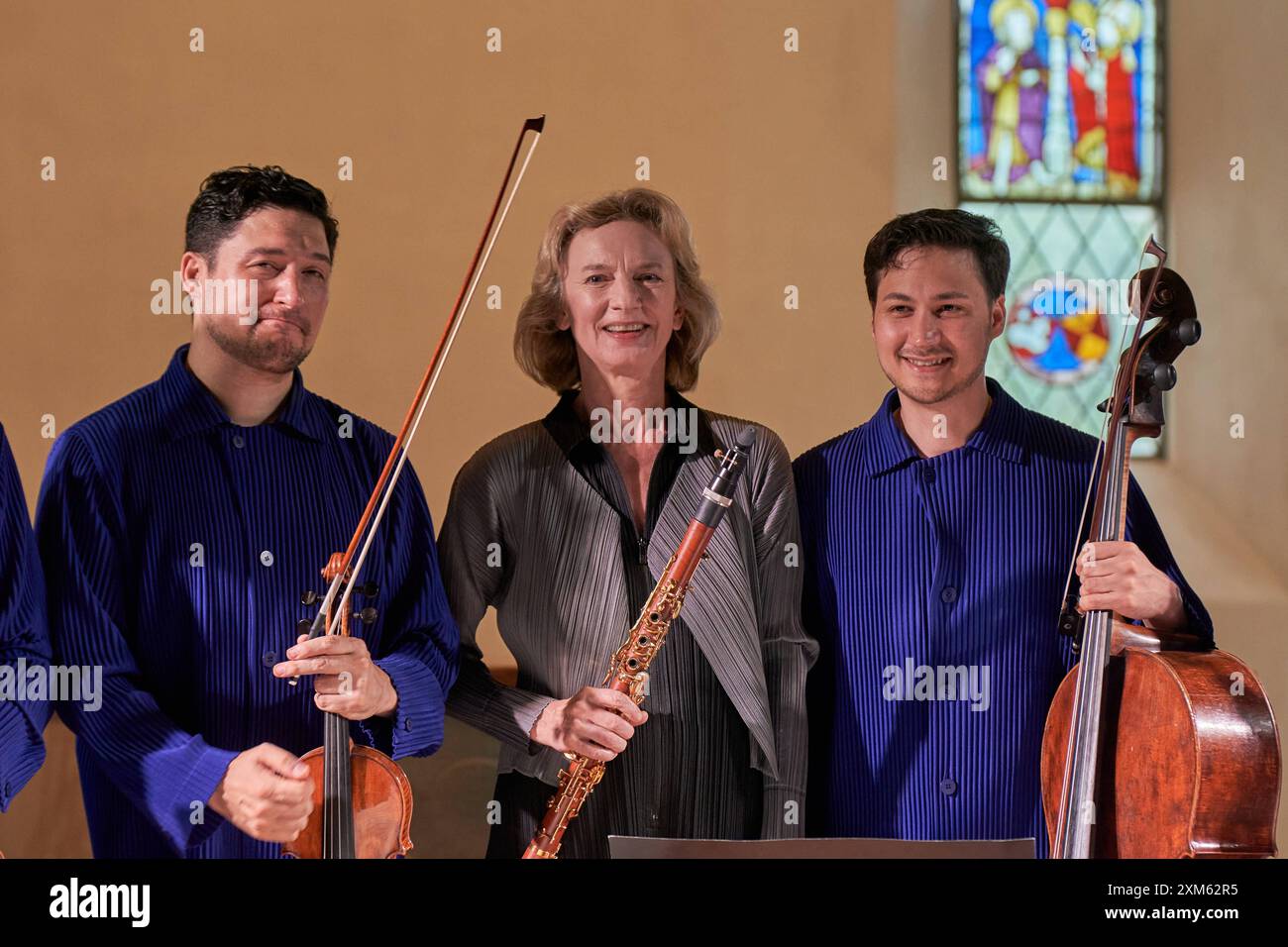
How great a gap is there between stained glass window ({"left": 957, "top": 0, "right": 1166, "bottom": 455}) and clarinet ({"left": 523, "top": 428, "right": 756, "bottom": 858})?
4.15ft

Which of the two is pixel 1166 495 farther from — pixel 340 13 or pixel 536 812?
pixel 340 13

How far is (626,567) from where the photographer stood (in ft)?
8.80

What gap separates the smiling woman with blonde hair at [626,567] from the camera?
8.61 feet

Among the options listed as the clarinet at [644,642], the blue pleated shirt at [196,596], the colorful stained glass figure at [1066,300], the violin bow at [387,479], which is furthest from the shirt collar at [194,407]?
the colorful stained glass figure at [1066,300]

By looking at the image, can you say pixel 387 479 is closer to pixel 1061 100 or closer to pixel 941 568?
pixel 941 568

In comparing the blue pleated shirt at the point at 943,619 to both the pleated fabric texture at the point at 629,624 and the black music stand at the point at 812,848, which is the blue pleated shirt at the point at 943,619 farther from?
the black music stand at the point at 812,848

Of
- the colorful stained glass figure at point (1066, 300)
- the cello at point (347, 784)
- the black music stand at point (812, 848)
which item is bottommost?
the black music stand at point (812, 848)

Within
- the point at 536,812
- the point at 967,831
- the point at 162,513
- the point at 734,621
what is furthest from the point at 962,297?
the point at 162,513

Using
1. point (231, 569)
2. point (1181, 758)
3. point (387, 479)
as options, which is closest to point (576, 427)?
point (387, 479)

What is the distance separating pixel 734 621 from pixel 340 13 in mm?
1589

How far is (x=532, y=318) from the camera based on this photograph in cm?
279

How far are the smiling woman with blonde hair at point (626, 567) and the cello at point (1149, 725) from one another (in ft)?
1.43
